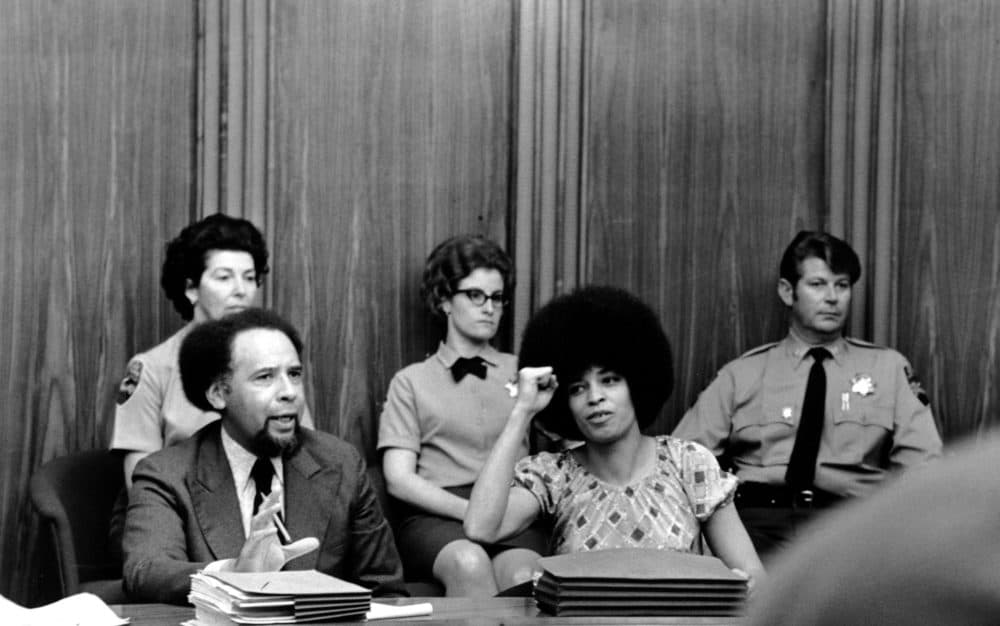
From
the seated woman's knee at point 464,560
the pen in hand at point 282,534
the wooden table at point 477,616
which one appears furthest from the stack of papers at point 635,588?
the seated woman's knee at point 464,560

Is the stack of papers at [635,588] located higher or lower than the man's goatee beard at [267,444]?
lower

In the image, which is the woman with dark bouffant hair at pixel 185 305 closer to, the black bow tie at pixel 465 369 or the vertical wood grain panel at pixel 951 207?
the black bow tie at pixel 465 369

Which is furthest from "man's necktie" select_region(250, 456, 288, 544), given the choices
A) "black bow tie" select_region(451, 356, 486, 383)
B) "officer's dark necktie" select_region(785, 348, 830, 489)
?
"officer's dark necktie" select_region(785, 348, 830, 489)

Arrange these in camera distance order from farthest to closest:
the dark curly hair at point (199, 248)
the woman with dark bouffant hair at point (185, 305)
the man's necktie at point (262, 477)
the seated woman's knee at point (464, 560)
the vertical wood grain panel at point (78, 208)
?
the vertical wood grain panel at point (78, 208), the dark curly hair at point (199, 248), the woman with dark bouffant hair at point (185, 305), the seated woman's knee at point (464, 560), the man's necktie at point (262, 477)

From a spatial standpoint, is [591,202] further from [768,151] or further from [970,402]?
[970,402]

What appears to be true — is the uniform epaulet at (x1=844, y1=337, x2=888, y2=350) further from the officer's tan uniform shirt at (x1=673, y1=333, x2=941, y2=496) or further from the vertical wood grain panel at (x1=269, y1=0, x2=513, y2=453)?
the vertical wood grain panel at (x1=269, y1=0, x2=513, y2=453)

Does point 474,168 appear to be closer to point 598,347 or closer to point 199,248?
point 199,248

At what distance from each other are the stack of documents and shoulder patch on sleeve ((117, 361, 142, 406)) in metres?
1.77

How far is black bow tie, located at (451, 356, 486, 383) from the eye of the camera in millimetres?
4312

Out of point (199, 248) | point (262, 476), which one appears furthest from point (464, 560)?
point (199, 248)

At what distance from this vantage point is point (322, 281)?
460 cm

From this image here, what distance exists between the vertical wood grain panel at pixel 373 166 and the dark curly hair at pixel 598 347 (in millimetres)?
1249

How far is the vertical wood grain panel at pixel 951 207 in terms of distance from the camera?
193 inches

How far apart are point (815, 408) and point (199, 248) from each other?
1.90 meters
